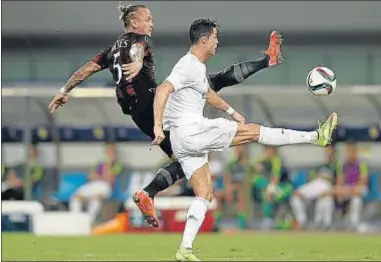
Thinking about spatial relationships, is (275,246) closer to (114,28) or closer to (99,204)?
(99,204)

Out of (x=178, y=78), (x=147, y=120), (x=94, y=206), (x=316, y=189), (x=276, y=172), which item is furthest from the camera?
(x=94, y=206)

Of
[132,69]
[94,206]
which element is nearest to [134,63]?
[132,69]

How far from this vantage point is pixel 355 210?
21703 millimetres

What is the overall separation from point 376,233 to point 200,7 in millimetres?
13783

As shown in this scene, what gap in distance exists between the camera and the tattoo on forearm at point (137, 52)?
1183 cm

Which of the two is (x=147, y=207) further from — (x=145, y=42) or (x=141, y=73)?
(x=145, y=42)

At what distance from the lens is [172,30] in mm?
33875

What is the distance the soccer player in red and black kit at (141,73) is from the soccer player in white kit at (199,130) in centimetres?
37

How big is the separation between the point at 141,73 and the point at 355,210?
10.5m

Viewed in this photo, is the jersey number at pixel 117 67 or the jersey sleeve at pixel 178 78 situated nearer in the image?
the jersey sleeve at pixel 178 78

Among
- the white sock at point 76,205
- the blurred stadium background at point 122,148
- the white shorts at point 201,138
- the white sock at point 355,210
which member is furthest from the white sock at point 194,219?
the white sock at point 76,205

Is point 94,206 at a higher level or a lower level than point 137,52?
lower

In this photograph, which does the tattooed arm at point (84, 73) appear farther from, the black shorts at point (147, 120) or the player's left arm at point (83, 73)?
the black shorts at point (147, 120)

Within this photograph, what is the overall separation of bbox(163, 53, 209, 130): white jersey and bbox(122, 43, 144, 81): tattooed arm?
45cm
